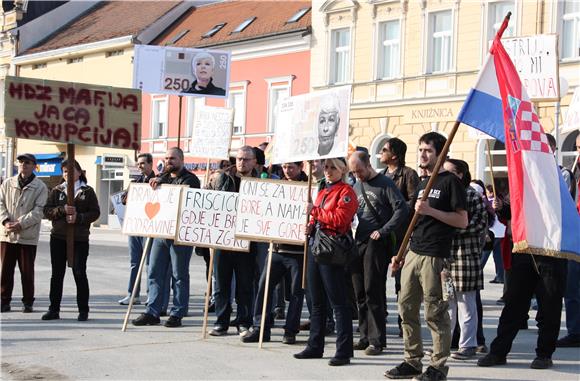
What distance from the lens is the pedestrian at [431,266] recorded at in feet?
24.3

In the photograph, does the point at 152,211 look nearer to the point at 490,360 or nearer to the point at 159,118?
the point at 490,360

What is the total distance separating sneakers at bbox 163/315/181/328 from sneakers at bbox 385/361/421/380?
11.2ft

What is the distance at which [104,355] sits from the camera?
849 cm

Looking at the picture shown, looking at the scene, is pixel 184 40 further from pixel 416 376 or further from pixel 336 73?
pixel 416 376

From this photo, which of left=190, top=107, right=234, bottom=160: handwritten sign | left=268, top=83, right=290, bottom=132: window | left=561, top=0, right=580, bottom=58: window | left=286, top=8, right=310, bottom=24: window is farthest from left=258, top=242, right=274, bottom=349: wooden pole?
left=286, top=8, right=310, bottom=24: window

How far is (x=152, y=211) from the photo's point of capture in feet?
34.6

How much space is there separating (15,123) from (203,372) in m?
4.29

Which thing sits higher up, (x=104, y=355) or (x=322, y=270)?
(x=322, y=270)

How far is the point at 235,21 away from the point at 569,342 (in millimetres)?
31629

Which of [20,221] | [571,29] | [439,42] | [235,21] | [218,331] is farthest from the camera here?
[235,21]

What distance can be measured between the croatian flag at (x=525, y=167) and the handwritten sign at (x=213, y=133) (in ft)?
24.4

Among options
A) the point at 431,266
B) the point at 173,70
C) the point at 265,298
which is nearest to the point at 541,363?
the point at 431,266

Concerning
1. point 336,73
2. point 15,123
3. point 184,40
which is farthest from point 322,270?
point 184,40

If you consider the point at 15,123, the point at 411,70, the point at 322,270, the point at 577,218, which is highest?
the point at 411,70
